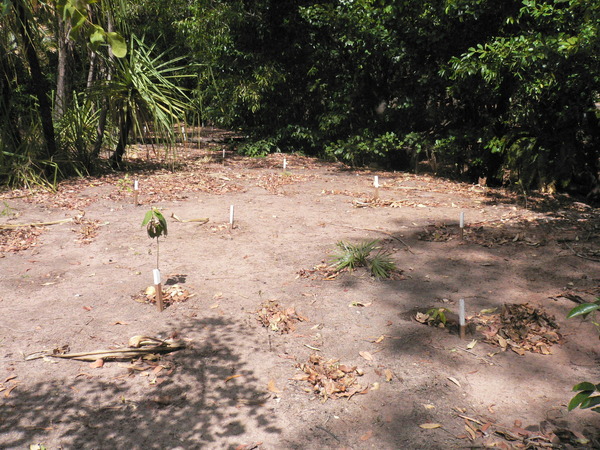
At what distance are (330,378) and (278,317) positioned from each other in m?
0.99

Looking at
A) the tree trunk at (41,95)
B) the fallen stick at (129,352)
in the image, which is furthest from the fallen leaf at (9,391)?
the tree trunk at (41,95)

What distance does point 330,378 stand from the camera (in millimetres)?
3586

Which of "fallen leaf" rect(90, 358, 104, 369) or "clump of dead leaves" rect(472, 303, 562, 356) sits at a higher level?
"clump of dead leaves" rect(472, 303, 562, 356)

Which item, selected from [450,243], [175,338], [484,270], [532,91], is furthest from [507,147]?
[175,338]

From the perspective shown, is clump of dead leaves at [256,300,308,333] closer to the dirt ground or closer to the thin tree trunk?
the dirt ground

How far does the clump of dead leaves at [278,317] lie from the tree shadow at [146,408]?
534 mm

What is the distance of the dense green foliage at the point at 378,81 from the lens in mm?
8273

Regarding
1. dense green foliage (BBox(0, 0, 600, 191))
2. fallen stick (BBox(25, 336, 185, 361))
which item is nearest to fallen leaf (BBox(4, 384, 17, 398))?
fallen stick (BBox(25, 336, 185, 361))

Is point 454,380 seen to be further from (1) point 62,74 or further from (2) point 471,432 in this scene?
(1) point 62,74

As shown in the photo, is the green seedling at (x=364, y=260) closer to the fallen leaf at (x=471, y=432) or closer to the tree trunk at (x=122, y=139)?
the fallen leaf at (x=471, y=432)

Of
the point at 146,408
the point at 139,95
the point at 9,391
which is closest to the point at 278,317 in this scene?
the point at 146,408

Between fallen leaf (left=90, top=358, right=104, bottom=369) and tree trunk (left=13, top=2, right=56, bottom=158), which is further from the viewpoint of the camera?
tree trunk (left=13, top=2, right=56, bottom=158)

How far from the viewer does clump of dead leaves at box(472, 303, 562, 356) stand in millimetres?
3973

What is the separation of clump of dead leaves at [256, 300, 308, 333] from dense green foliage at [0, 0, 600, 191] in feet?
13.3
